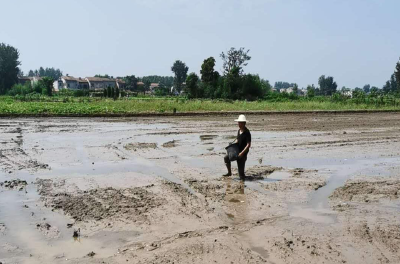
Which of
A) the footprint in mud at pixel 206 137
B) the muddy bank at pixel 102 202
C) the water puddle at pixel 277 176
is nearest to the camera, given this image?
the muddy bank at pixel 102 202

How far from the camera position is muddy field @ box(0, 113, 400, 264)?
17.3ft

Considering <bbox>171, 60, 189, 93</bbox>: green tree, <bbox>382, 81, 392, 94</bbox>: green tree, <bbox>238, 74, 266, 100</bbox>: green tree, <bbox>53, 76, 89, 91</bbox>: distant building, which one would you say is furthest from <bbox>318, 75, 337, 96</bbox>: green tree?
<bbox>238, 74, 266, 100</bbox>: green tree

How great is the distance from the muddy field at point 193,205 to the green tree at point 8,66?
87440 millimetres

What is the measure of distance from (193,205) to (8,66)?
99920 mm

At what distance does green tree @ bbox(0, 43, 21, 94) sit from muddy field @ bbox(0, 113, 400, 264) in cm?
8744

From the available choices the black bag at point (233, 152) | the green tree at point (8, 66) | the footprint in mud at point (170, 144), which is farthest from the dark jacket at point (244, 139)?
the green tree at point (8, 66)

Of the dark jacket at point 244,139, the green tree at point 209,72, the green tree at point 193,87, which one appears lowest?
the dark jacket at point 244,139

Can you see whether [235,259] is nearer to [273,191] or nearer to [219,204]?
[219,204]

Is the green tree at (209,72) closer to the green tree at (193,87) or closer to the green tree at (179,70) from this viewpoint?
the green tree at (193,87)

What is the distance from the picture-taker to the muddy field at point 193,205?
527 cm

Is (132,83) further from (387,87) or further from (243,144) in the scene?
(243,144)

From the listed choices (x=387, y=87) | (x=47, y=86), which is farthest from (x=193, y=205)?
(x=387, y=87)

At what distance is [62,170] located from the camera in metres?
10.2

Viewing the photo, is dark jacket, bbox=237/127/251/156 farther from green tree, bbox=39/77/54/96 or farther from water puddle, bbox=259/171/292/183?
green tree, bbox=39/77/54/96
